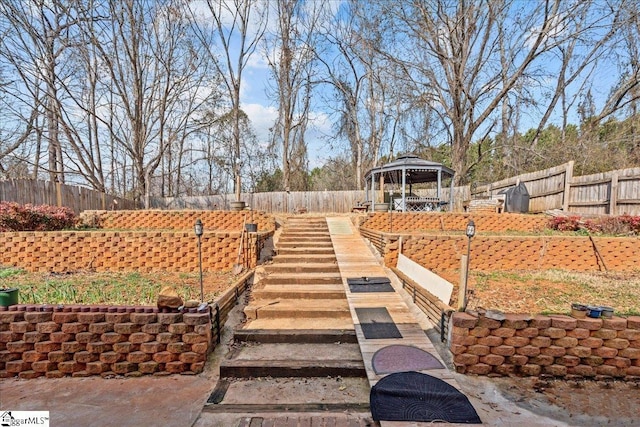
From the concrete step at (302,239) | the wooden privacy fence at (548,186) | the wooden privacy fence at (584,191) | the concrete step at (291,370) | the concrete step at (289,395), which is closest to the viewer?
the concrete step at (289,395)

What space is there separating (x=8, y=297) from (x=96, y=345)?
3.62 ft

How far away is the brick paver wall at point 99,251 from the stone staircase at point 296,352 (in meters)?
1.96

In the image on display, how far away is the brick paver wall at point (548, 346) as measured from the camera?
2.70 meters

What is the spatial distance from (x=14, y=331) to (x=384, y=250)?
533 centimetres

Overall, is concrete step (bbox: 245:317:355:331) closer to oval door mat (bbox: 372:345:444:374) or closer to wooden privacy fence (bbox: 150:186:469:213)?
oval door mat (bbox: 372:345:444:374)

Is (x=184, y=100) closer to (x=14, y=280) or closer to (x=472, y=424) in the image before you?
(x=14, y=280)

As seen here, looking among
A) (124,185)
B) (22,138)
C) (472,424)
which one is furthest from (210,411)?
(124,185)

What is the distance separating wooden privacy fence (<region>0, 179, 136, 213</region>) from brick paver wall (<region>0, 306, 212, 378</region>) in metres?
7.98

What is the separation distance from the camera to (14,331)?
2.92 m

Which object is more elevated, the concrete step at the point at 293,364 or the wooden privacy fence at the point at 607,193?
the wooden privacy fence at the point at 607,193

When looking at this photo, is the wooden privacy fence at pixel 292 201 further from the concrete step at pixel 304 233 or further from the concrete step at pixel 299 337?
the concrete step at pixel 299 337

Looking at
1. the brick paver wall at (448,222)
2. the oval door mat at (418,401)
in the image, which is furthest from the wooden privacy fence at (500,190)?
the oval door mat at (418,401)

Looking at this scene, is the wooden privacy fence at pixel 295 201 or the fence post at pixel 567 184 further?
the wooden privacy fence at pixel 295 201

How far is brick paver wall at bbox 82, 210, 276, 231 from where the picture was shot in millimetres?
10086
